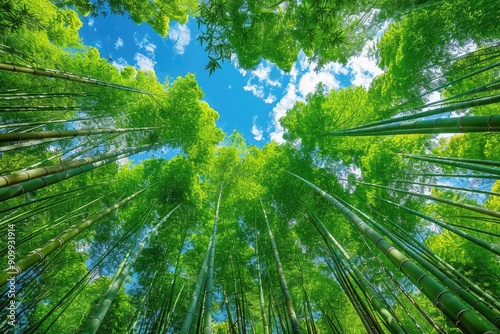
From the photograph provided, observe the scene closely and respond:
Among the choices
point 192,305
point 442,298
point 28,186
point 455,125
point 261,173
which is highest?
point 261,173

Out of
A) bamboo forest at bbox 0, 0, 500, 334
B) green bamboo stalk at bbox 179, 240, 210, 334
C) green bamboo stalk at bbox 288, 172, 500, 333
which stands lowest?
green bamboo stalk at bbox 288, 172, 500, 333

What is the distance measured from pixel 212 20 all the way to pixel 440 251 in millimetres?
5920

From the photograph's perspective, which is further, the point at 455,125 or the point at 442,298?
the point at 455,125

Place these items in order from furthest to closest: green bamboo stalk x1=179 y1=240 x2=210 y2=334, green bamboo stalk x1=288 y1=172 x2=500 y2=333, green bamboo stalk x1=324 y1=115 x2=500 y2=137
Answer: green bamboo stalk x1=179 y1=240 x2=210 y2=334
green bamboo stalk x1=324 y1=115 x2=500 y2=137
green bamboo stalk x1=288 y1=172 x2=500 y2=333

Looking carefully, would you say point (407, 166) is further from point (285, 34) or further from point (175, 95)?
point (175, 95)

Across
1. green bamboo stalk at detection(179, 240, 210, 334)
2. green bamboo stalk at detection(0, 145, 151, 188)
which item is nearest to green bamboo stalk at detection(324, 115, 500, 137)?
green bamboo stalk at detection(179, 240, 210, 334)

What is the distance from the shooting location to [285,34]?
434 cm

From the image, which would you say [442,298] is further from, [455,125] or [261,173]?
[261,173]

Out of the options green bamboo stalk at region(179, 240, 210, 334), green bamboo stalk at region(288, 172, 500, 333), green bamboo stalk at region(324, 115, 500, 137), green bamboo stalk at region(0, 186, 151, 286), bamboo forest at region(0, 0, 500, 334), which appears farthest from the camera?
bamboo forest at region(0, 0, 500, 334)

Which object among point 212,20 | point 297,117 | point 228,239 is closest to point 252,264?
point 228,239

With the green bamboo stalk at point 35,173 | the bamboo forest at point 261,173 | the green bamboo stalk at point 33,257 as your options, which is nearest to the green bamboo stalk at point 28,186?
the green bamboo stalk at point 35,173

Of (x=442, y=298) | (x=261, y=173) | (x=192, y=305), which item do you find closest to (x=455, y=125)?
(x=442, y=298)

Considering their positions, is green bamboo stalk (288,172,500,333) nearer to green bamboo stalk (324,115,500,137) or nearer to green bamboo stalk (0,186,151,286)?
green bamboo stalk (324,115,500,137)

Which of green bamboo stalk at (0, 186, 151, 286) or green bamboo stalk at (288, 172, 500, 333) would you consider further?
green bamboo stalk at (0, 186, 151, 286)
